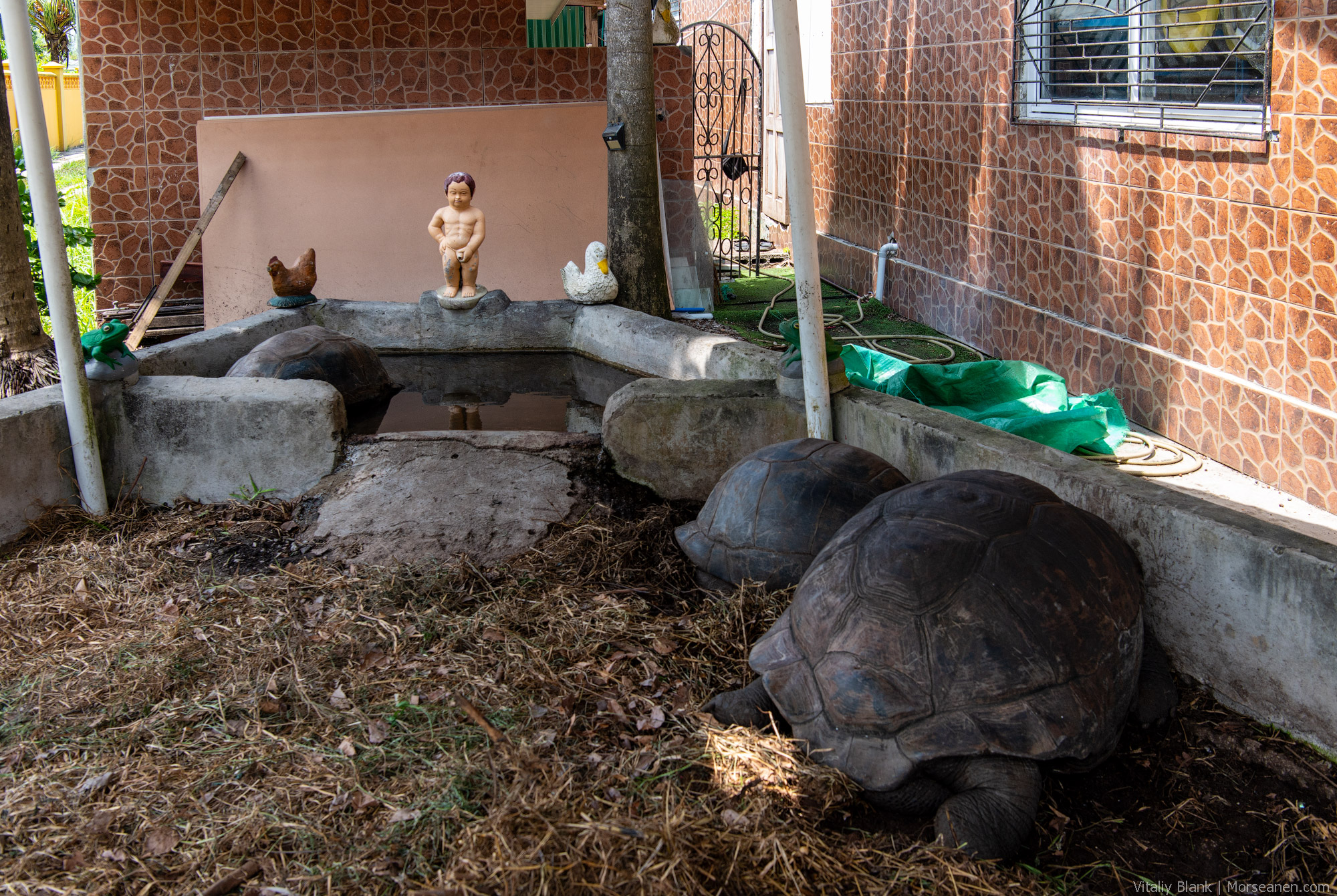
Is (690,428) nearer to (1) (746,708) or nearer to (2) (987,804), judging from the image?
(1) (746,708)

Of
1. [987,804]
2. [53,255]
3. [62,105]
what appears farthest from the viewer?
[62,105]

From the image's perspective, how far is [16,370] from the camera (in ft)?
18.5

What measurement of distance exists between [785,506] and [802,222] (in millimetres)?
1380

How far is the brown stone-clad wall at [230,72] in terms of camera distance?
33.1ft

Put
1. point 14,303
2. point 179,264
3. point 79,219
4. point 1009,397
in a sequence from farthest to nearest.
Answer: point 79,219
point 179,264
point 1009,397
point 14,303

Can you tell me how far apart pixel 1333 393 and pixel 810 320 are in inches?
93.1

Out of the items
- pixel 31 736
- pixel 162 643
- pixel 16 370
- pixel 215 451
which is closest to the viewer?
pixel 31 736

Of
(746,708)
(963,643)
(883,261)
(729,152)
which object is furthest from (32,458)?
(729,152)

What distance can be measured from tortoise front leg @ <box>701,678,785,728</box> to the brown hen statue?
5.14 metres

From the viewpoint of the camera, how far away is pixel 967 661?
111 inches

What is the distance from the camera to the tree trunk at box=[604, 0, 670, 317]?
7.68m

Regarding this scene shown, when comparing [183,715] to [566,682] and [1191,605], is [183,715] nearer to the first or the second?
[566,682]

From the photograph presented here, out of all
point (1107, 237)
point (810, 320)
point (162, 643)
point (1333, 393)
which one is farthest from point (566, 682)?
point (1107, 237)

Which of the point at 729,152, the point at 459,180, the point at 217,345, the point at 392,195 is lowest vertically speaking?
the point at 217,345
